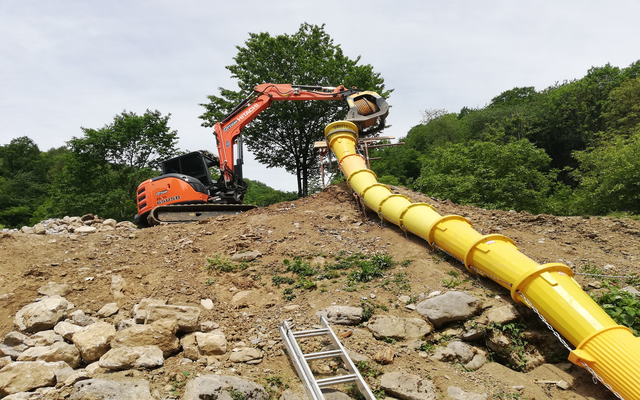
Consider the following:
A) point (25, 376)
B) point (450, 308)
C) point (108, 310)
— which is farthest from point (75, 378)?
point (450, 308)

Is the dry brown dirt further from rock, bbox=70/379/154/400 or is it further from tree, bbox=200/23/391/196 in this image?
tree, bbox=200/23/391/196

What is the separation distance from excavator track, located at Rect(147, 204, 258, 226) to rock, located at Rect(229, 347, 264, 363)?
22.9 feet

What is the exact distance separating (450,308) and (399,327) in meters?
0.66

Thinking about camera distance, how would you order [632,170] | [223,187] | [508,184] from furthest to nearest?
[508,184], [632,170], [223,187]

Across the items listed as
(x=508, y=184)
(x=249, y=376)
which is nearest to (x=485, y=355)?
(x=249, y=376)

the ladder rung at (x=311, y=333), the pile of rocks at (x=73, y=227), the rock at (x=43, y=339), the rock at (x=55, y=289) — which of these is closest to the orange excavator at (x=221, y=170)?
the pile of rocks at (x=73, y=227)

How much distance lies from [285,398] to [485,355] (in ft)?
7.37

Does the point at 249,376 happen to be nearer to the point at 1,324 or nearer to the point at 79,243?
the point at 1,324

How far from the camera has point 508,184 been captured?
14594 millimetres

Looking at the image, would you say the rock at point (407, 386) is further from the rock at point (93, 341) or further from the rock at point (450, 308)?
the rock at point (93, 341)

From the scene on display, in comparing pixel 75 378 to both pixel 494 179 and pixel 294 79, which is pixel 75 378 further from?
pixel 294 79

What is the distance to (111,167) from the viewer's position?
23375 mm

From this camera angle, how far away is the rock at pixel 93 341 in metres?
3.94

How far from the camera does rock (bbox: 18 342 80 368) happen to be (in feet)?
12.5
